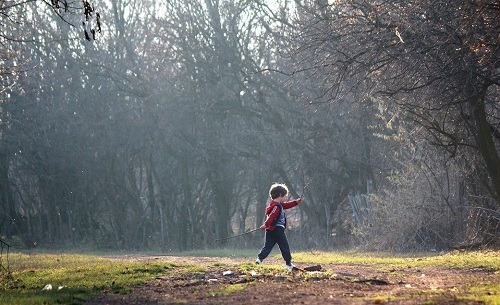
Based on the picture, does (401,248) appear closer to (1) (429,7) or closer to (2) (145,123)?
(1) (429,7)

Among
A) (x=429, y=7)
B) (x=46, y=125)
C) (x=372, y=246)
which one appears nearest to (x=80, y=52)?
(x=46, y=125)

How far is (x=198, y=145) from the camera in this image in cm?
4428

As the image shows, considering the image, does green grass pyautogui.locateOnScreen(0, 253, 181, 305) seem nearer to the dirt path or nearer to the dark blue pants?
the dirt path

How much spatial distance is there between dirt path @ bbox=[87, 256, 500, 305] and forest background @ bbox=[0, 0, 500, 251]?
33.4ft

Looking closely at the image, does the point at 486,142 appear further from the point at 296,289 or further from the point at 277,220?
the point at 296,289

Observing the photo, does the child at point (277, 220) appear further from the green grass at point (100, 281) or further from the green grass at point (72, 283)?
the green grass at point (72, 283)

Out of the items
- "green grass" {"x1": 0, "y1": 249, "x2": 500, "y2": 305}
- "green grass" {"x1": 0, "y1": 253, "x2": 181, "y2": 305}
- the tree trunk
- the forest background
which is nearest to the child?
"green grass" {"x1": 0, "y1": 249, "x2": 500, "y2": 305}

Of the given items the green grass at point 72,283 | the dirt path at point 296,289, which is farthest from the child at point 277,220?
the green grass at point 72,283

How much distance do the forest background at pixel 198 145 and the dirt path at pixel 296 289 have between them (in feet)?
33.4

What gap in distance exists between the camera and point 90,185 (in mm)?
49938

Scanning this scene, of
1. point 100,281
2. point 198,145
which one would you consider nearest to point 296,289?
point 100,281

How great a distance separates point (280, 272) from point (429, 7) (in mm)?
6187

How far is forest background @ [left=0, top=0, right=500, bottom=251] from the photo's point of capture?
29828 millimetres

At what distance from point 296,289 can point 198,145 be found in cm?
3195
